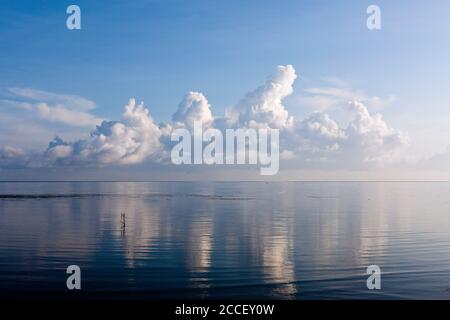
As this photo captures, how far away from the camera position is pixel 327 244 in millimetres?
60500

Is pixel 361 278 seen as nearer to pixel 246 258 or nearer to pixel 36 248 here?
pixel 246 258

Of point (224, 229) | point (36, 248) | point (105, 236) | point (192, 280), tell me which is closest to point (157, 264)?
point (192, 280)
